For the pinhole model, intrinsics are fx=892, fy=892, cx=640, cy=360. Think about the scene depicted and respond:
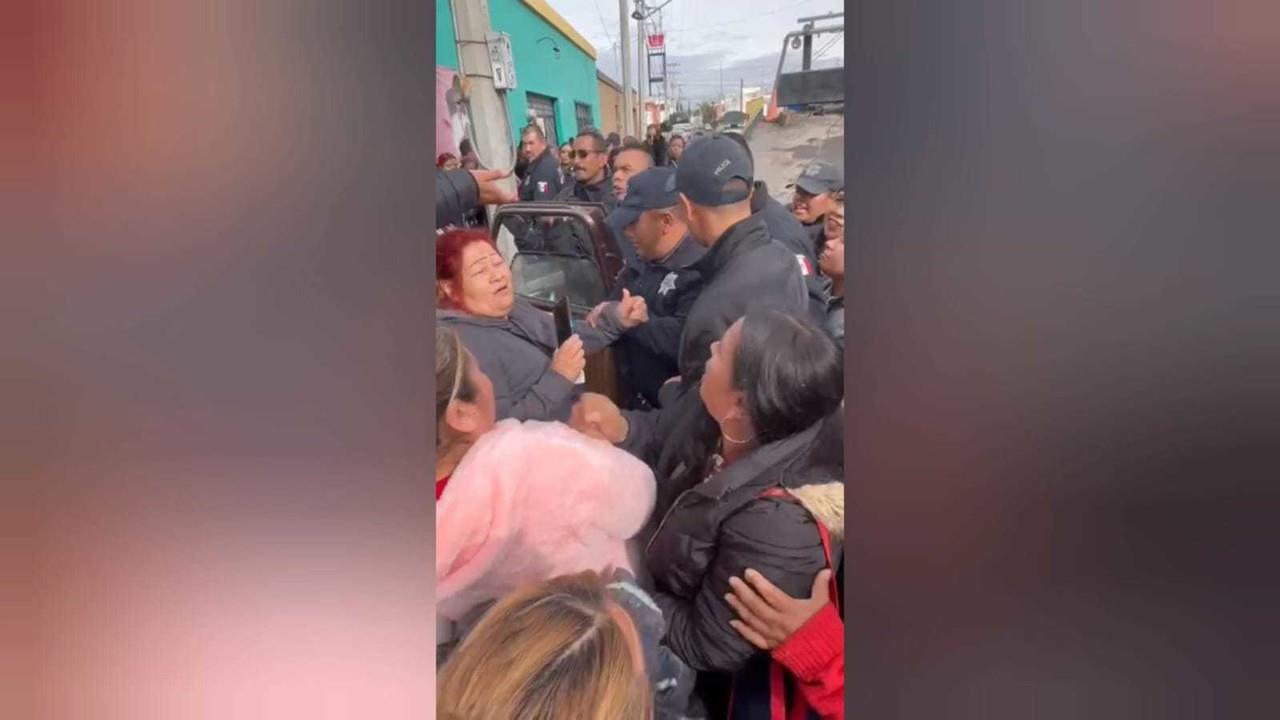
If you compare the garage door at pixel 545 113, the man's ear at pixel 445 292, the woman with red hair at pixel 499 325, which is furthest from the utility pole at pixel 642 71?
the man's ear at pixel 445 292

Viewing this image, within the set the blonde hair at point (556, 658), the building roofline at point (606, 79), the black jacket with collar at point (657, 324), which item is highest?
the building roofline at point (606, 79)

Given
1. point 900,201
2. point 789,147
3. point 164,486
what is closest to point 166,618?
point 164,486

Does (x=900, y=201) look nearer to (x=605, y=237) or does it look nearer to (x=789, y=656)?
(x=605, y=237)

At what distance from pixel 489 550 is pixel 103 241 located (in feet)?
3.49

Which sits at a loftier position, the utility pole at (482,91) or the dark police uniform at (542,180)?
the utility pole at (482,91)

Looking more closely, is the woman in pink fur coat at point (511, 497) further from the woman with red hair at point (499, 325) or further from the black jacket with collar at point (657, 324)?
the black jacket with collar at point (657, 324)

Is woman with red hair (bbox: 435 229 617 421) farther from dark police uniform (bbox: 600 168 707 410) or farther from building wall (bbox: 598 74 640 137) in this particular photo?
building wall (bbox: 598 74 640 137)

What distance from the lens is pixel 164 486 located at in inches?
75.4

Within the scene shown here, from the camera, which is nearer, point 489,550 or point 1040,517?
point 1040,517

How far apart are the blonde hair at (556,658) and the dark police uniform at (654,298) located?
405 millimetres

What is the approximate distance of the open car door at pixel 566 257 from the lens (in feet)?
5.91

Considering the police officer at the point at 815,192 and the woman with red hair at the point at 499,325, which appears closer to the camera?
the police officer at the point at 815,192

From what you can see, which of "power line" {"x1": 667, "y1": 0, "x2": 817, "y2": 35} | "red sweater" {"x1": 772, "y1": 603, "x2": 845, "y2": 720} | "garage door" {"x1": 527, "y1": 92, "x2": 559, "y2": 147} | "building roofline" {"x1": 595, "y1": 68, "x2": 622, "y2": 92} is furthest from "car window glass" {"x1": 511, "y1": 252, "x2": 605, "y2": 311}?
"red sweater" {"x1": 772, "y1": 603, "x2": 845, "y2": 720}

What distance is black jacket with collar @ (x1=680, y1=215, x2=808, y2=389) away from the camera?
1717 millimetres
